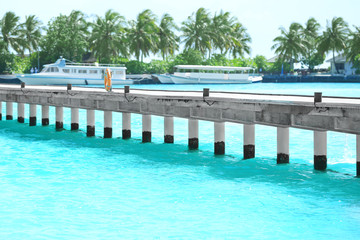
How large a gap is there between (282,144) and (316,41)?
109092 mm

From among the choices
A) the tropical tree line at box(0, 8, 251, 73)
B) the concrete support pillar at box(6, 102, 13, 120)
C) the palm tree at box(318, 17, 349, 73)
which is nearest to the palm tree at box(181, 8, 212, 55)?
the tropical tree line at box(0, 8, 251, 73)

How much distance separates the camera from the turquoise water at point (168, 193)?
1308 centimetres

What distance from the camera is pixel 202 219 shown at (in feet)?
45.1

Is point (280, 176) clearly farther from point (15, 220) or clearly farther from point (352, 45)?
point (352, 45)

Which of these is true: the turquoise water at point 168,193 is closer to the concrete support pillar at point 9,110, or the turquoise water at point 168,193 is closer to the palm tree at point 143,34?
the concrete support pillar at point 9,110

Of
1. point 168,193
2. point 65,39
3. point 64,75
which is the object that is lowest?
→ point 168,193

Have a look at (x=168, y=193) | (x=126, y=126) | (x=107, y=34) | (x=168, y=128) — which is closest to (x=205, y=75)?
(x=107, y=34)

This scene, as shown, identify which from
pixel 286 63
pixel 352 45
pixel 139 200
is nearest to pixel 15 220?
pixel 139 200

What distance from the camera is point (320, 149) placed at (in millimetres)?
17703

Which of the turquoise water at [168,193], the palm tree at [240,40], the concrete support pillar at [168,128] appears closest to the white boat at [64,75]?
the palm tree at [240,40]

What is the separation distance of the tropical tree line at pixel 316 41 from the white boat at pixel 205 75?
17147 mm

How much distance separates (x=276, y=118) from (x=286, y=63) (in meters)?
120

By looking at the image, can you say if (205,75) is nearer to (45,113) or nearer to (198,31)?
(198,31)

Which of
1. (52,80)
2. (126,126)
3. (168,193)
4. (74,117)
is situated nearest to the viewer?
(168,193)
